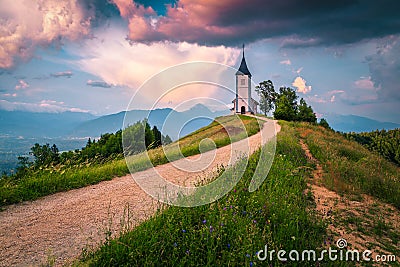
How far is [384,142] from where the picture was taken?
61156mm

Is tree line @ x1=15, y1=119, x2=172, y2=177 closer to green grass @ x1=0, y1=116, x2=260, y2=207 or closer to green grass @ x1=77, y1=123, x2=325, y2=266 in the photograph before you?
green grass @ x1=0, y1=116, x2=260, y2=207

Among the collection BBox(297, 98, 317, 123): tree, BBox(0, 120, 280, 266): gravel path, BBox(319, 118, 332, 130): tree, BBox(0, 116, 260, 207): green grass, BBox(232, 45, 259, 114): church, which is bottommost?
BBox(0, 120, 280, 266): gravel path

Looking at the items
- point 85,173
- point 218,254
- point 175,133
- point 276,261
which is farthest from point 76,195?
point 276,261

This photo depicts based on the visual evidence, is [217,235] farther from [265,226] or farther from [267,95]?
[267,95]

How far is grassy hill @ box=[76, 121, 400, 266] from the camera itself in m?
4.08

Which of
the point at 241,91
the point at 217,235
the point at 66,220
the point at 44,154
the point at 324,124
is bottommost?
the point at 66,220

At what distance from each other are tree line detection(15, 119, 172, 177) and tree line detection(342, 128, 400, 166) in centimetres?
4323

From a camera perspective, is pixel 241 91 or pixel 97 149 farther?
pixel 97 149

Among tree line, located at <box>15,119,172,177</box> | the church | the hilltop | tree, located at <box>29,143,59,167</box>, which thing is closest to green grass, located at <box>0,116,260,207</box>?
the hilltop

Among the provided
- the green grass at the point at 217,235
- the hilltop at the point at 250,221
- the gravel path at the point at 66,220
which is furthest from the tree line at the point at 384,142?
the gravel path at the point at 66,220

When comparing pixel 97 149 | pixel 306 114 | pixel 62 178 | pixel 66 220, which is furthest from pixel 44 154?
pixel 306 114

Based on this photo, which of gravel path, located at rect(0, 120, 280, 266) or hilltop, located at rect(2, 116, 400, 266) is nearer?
hilltop, located at rect(2, 116, 400, 266)

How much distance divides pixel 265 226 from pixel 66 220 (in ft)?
13.8

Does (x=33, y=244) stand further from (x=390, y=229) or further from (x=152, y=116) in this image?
(x=390, y=229)
